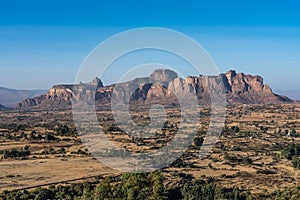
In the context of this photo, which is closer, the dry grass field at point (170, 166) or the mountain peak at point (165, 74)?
the dry grass field at point (170, 166)

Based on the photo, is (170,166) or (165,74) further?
(165,74)

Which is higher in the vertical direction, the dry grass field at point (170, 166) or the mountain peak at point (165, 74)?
the mountain peak at point (165, 74)

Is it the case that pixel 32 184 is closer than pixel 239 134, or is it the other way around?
pixel 32 184

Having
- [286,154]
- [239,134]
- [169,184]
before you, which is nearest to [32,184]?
[169,184]

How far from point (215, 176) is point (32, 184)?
779 inches

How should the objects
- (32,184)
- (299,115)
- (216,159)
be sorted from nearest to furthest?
(32,184) → (216,159) → (299,115)

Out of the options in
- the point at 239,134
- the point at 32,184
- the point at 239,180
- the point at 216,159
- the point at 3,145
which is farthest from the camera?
the point at 239,134

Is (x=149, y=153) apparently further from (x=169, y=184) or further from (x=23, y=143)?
(x=23, y=143)

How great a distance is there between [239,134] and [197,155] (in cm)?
3200

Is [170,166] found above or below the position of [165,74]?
below

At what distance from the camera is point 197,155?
59156 millimetres

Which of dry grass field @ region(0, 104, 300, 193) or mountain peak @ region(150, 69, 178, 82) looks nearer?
dry grass field @ region(0, 104, 300, 193)

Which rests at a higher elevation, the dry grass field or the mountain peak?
the mountain peak

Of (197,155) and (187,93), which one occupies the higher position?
(187,93)
